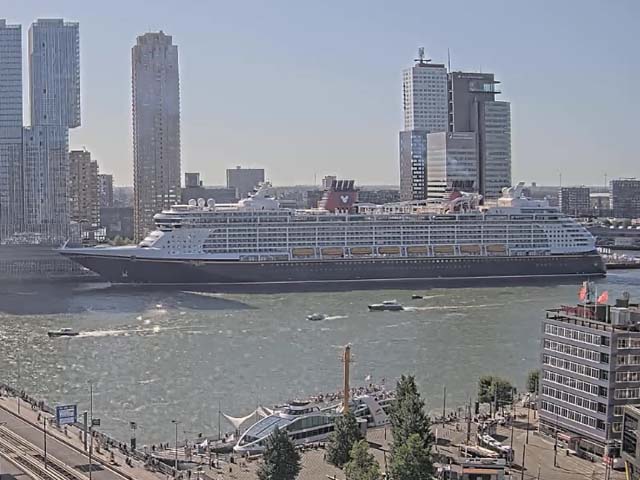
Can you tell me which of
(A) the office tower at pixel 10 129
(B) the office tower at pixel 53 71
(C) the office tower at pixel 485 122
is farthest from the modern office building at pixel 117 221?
(C) the office tower at pixel 485 122

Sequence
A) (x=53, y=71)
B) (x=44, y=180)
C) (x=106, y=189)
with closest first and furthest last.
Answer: (x=44, y=180) < (x=53, y=71) < (x=106, y=189)

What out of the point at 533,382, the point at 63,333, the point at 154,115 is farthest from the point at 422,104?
the point at 533,382

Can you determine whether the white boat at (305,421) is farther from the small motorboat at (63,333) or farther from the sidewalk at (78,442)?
the small motorboat at (63,333)

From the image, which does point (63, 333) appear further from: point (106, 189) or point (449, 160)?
point (106, 189)

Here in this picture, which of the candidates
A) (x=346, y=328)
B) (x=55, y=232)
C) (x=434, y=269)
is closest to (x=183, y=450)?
(x=346, y=328)

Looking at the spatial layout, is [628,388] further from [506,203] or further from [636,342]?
[506,203]

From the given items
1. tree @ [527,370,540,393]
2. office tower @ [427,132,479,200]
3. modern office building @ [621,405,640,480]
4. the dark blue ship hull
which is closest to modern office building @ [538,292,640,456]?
modern office building @ [621,405,640,480]

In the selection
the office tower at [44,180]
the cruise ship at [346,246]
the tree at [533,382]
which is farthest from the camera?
the office tower at [44,180]

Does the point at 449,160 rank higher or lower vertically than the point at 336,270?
higher
